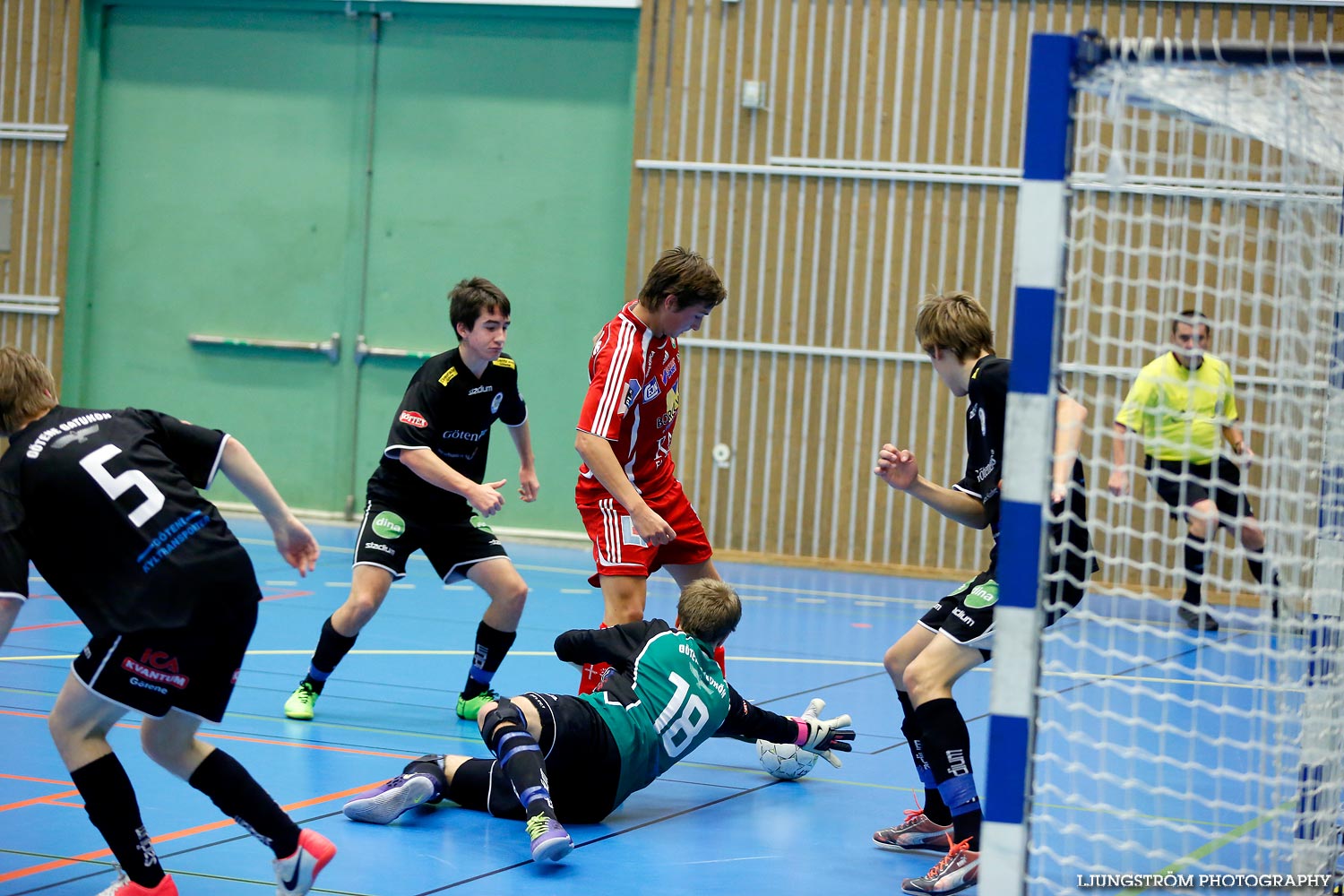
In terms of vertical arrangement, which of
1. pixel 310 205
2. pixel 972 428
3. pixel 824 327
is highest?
pixel 310 205

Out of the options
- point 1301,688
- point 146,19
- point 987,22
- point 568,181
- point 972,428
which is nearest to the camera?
point 1301,688

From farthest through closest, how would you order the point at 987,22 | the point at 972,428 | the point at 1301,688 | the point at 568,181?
the point at 568,181
the point at 987,22
the point at 972,428
the point at 1301,688

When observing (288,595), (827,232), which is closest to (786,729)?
(288,595)

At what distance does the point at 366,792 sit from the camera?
4.35 meters

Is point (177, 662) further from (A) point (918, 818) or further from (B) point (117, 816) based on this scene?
(A) point (918, 818)

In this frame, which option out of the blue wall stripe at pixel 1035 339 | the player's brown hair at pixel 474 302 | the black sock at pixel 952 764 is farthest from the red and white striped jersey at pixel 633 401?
the blue wall stripe at pixel 1035 339

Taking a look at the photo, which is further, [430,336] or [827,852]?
[430,336]

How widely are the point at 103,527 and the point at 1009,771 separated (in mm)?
2126

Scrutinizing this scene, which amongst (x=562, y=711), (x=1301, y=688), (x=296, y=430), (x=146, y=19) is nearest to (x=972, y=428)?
(x=1301, y=688)

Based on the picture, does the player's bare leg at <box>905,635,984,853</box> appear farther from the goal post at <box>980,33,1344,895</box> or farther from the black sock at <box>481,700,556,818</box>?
the black sock at <box>481,700,556,818</box>

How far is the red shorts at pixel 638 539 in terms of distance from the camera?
206 inches

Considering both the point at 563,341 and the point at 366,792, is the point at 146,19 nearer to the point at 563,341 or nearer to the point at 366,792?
the point at 563,341

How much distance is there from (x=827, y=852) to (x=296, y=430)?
1048 centimetres

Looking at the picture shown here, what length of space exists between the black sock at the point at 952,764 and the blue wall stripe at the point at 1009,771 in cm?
114
